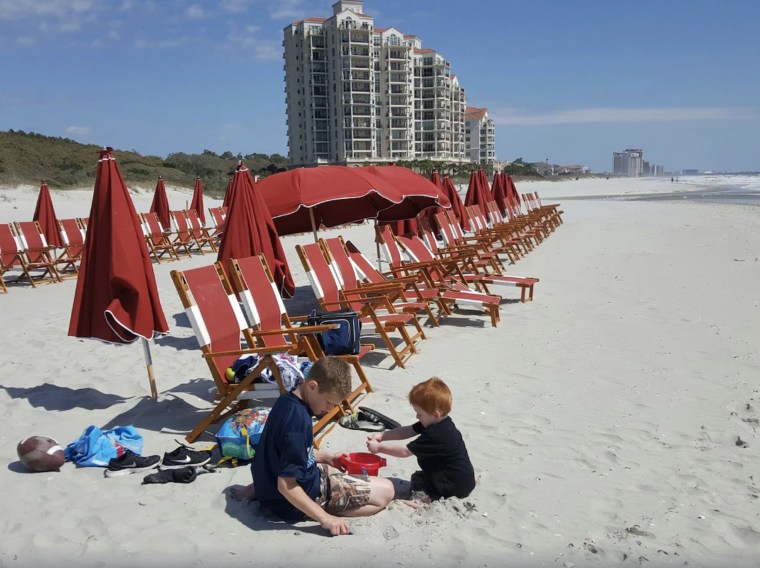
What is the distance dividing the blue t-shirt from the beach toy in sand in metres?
1.23

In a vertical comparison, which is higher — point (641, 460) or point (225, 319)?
point (225, 319)

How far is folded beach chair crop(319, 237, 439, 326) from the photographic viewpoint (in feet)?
19.5

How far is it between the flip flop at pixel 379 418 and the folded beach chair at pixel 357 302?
43.4 inches

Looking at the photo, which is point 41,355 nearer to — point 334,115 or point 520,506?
point 520,506

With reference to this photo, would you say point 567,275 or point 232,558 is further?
point 567,275

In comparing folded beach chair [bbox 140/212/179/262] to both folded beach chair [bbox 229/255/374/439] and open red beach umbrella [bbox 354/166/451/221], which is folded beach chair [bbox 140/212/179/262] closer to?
open red beach umbrella [bbox 354/166/451/221]

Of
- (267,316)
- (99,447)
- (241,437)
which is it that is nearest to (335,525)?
(241,437)

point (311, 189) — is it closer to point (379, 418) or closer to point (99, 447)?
point (379, 418)

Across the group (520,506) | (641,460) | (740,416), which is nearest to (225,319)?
(520,506)

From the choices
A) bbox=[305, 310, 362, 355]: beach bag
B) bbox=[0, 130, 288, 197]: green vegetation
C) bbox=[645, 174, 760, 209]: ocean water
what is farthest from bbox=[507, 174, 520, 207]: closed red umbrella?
bbox=[645, 174, 760, 209]: ocean water

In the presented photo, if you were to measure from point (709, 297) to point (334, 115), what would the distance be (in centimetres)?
6674

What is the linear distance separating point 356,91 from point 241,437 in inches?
2724

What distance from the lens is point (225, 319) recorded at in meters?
4.33

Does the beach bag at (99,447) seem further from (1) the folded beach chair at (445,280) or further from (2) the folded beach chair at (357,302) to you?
(1) the folded beach chair at (445,280)
